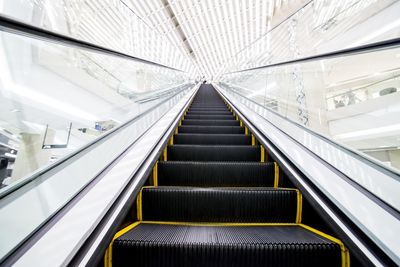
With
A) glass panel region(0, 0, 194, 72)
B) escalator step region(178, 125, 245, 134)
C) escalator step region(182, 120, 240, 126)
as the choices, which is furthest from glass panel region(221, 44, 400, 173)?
glass panel region(0, 0, 194, 72)

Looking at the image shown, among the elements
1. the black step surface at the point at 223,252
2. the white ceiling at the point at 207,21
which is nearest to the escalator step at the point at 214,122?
the black step surface at the point at 223,252

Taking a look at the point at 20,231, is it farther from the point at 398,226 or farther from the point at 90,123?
the point at 398,226

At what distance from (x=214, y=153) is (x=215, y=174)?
0.45 m

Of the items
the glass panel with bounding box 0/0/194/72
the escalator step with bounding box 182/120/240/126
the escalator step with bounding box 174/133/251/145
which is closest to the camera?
the glass panel with bounding box 0/0/194/72

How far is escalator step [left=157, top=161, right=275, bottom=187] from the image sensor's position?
193 cm

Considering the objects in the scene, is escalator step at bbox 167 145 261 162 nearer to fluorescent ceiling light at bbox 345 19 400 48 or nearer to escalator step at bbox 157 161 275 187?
escalator step at bbox 157 161 275 187

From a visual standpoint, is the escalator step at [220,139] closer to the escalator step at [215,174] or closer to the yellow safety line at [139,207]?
the escalator step at [215,174]

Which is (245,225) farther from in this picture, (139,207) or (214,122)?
(214,122)

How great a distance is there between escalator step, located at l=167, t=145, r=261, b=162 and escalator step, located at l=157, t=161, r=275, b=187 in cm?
41

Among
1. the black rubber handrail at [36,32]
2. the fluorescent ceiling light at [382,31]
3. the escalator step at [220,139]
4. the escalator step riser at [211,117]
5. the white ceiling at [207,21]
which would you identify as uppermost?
the white ceiling at [207,21]

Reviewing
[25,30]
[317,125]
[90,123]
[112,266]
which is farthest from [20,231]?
[317,125]

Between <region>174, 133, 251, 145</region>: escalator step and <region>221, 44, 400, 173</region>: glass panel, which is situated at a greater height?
<region>221, 44, 400, 173</region>: glass panel

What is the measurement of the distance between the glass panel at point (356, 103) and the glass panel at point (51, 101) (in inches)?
66.9

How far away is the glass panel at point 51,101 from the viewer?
1.12 metres
